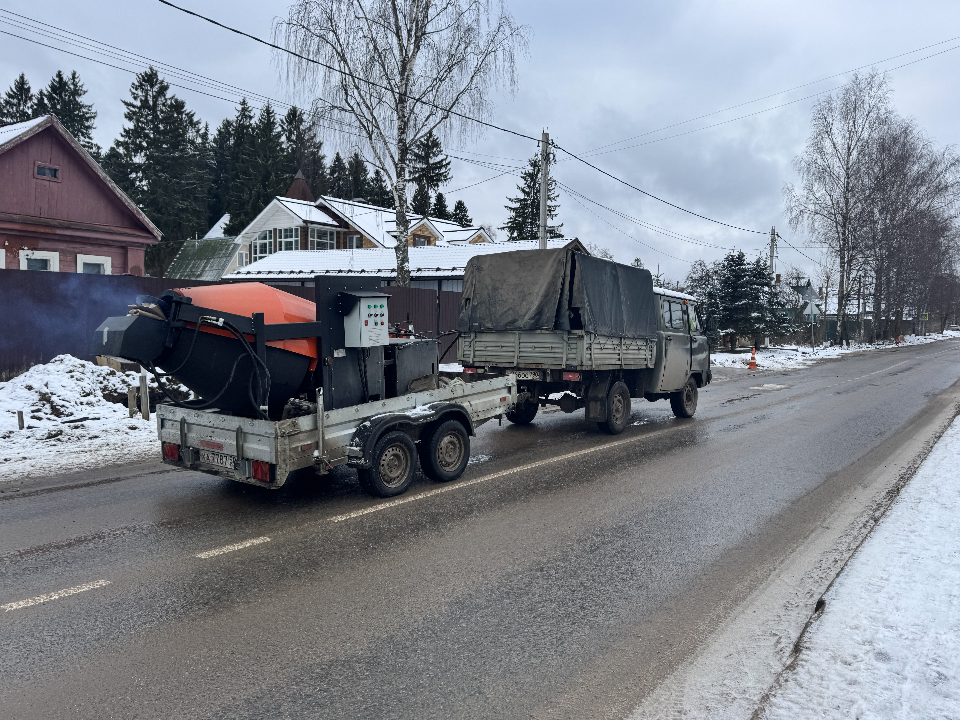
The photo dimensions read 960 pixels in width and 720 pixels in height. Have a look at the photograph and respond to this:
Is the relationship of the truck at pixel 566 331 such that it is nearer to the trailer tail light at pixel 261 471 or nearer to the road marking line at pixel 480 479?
the road marking line at pixel 480 479

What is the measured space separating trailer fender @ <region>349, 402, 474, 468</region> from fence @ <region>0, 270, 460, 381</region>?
4.97 m

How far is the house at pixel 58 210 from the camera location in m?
18.1

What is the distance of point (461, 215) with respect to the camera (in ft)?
254

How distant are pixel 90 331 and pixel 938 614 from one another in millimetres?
14505

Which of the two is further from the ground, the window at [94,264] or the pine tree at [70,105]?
the pine tree at [70,105]

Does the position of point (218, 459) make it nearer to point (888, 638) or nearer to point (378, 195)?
point (888, 638)

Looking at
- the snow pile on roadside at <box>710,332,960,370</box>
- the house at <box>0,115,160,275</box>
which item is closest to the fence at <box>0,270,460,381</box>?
the house at <box>0,115,160,275</box>

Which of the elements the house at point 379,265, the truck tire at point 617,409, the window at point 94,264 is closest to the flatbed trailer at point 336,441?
the truck tire at point 617,409

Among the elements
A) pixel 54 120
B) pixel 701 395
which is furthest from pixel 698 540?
pixel 54 120

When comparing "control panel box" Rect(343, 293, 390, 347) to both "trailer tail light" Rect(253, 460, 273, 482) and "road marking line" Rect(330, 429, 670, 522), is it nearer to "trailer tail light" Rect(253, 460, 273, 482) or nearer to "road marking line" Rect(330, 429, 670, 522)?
"trailer tail light" Rect(253, 460, 273, 482)

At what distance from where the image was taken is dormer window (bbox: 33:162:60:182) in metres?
18.7

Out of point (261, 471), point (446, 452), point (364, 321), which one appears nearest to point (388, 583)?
point (261, 471)

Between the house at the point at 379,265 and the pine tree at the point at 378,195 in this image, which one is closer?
the house at the point at 379,265

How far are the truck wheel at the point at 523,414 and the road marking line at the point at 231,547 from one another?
6.36m
